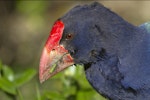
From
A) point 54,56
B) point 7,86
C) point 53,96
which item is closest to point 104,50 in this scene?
point 54,56

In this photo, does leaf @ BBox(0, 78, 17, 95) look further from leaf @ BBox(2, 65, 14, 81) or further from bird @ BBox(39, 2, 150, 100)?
→ bird @ BBox(39, 2, 150, 100)

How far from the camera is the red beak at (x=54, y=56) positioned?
3524mm

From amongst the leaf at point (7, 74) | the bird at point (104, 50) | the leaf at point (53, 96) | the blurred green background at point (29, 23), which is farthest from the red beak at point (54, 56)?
the blurred green background at point (29, 23)

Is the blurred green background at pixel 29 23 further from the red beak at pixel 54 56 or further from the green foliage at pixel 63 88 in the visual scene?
the red beak at pixel 54 56

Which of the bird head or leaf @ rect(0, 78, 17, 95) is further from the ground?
the bird head

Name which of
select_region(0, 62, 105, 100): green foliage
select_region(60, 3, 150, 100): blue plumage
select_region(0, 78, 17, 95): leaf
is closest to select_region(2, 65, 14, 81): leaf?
select_region(0, 62, 105, 100): green foliage

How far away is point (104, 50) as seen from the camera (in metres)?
3.57

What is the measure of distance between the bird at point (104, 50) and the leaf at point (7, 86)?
0.36 meters

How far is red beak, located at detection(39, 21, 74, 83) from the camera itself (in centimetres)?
352

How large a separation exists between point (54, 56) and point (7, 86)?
18.6 inches

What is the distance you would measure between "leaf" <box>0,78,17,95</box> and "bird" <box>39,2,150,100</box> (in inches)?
14.2

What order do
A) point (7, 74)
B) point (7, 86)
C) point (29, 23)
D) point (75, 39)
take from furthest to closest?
point (29, 23) → point (7, 74) → point (7, 86) → point (75, 39)

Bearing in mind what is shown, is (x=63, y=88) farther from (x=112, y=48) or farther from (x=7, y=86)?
(x=112, y=48)

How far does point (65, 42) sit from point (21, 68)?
3184mm
